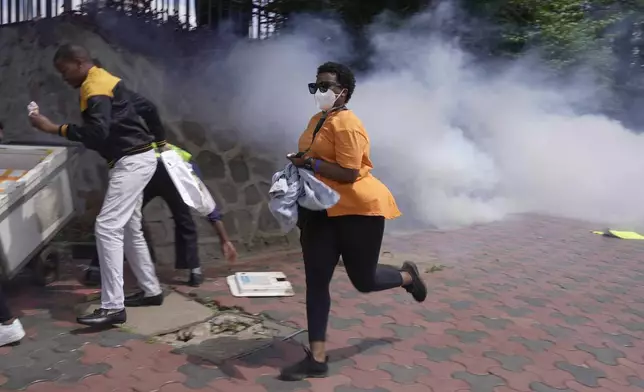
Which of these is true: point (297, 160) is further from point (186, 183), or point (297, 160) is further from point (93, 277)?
point (93, 277)

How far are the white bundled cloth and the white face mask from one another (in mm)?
360

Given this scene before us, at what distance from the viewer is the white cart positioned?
13.1ft

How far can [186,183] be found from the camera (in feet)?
14.9

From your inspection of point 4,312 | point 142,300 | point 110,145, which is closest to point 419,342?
point 142,300

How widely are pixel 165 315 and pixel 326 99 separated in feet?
6.20

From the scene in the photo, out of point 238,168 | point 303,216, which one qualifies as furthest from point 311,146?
point 238,168

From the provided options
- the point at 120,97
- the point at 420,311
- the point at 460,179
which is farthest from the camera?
the point at 460,179

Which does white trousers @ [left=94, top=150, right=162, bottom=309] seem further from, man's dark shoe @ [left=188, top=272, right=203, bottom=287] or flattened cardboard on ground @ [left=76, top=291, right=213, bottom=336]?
man's dark shoe @ [left=188, top=272, right=203, bottom=287]

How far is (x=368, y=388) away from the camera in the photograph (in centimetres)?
341

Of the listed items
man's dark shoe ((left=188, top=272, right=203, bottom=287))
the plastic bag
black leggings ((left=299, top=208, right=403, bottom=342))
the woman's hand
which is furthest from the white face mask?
man's dark shoe ((left=188, top=272, right=203, bottom=287))

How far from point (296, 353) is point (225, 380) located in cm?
54

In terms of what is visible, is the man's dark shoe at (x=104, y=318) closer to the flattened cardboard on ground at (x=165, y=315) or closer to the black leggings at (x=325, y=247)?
the flattened cardboard on ground at (x=165, y=315)

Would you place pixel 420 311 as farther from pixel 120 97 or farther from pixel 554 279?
pixel 120 97

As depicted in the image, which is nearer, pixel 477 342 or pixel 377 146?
pixel 477 342
